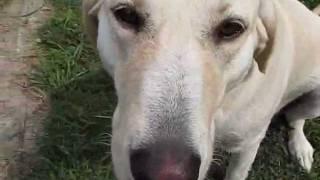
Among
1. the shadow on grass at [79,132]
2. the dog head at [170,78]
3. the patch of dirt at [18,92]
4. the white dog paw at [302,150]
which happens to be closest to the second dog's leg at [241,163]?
the white dog paw at [302,150]

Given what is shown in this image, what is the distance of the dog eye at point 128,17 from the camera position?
2020 millimetres

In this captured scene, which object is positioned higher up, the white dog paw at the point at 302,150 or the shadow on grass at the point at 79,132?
the white dog paw at the point at 302,150

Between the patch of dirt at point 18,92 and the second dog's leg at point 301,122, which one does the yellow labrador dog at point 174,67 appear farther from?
the patch of dirt at point 18,92

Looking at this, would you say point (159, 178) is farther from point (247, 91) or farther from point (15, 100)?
point (15, 100)

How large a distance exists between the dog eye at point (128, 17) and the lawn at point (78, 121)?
4.15 ft

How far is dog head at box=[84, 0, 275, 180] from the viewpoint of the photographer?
74.7 inches

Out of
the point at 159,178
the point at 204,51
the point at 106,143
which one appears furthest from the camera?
the point at 106,143

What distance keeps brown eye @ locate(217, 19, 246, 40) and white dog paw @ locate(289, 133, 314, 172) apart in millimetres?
1348

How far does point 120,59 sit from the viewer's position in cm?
214

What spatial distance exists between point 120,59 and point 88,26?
410 mm

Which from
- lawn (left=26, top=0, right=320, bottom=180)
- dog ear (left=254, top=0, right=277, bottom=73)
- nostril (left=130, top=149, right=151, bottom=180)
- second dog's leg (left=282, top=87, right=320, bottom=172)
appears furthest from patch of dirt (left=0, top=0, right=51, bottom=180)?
nostril (left=130, top=149, right=151, bottom=180)

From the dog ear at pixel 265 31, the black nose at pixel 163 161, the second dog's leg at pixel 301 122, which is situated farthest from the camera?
the second dog's leg at pixel 301 122

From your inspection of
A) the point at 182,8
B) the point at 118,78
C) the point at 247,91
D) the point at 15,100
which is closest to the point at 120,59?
the point at 118,78

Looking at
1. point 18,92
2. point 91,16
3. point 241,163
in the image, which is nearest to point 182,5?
point 91,16
